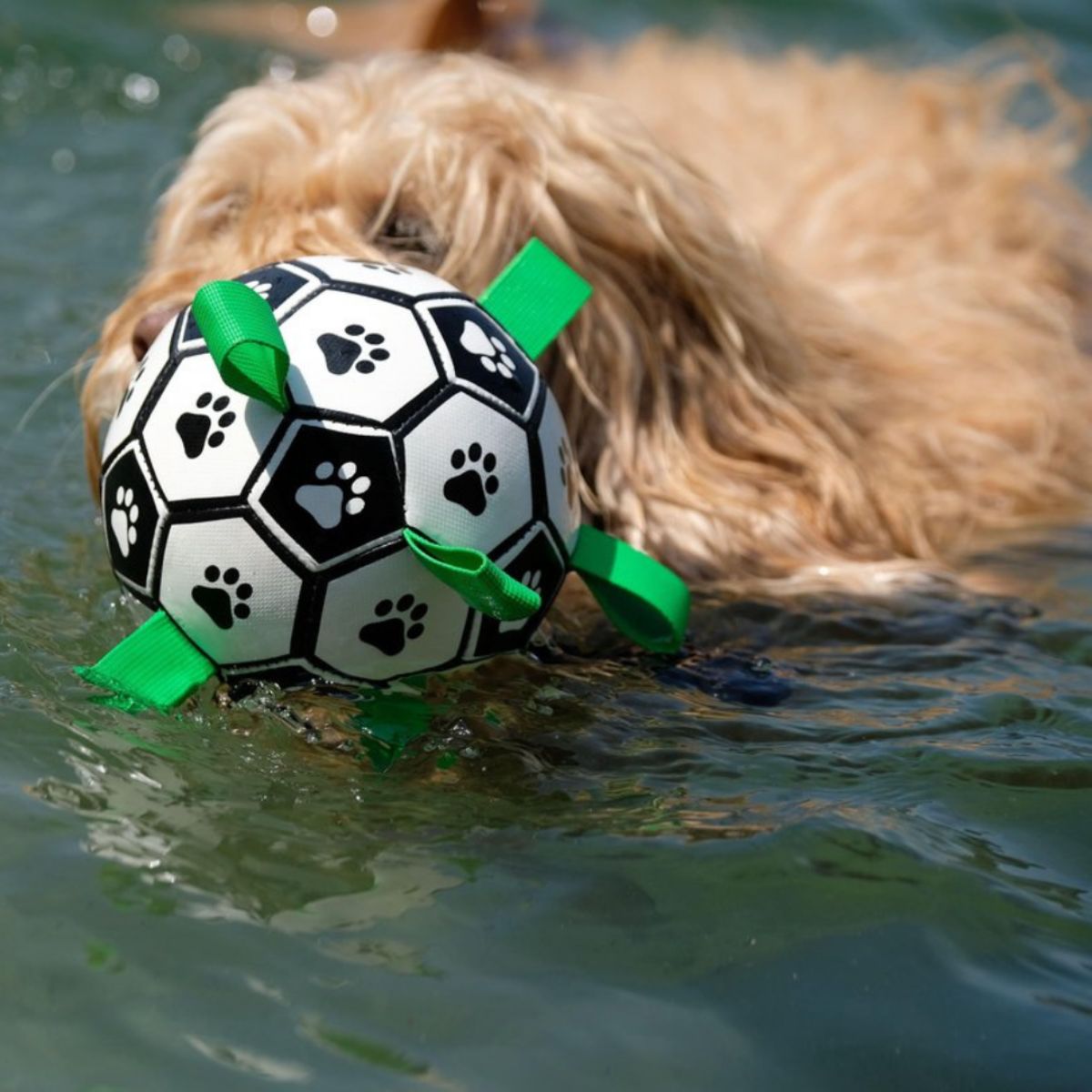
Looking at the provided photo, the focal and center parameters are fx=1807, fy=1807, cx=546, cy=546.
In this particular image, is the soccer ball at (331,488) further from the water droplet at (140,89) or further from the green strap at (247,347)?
Answer: the water droplet at (140,89)

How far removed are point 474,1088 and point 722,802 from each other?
80 centimetres

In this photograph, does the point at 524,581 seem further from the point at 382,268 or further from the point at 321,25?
the point at 321,25

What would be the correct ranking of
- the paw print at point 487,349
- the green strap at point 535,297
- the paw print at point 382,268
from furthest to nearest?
the green strap at point 535,297 < the paw print at point 382,268 < the paw print at point 487,349

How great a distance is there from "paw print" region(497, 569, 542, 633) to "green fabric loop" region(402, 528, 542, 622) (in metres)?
0.16

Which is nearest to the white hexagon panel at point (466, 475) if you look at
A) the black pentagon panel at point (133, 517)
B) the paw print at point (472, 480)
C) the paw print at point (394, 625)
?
the paw print at point (472, 480)

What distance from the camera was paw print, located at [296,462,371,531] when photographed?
2.40m

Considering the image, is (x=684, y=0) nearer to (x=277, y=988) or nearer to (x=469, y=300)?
(x=469, y=300)

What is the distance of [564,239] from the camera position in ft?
11.3

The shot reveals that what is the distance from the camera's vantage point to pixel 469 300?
2688 millimetres

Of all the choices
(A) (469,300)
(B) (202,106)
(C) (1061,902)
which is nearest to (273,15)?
(B) (202,106)

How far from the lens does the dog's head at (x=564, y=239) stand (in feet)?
11.2

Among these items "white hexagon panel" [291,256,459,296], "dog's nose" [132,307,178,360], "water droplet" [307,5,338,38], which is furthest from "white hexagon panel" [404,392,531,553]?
"water droplet" [307,5,338,38]

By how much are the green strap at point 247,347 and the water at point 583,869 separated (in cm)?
56

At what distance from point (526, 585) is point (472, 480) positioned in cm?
20
